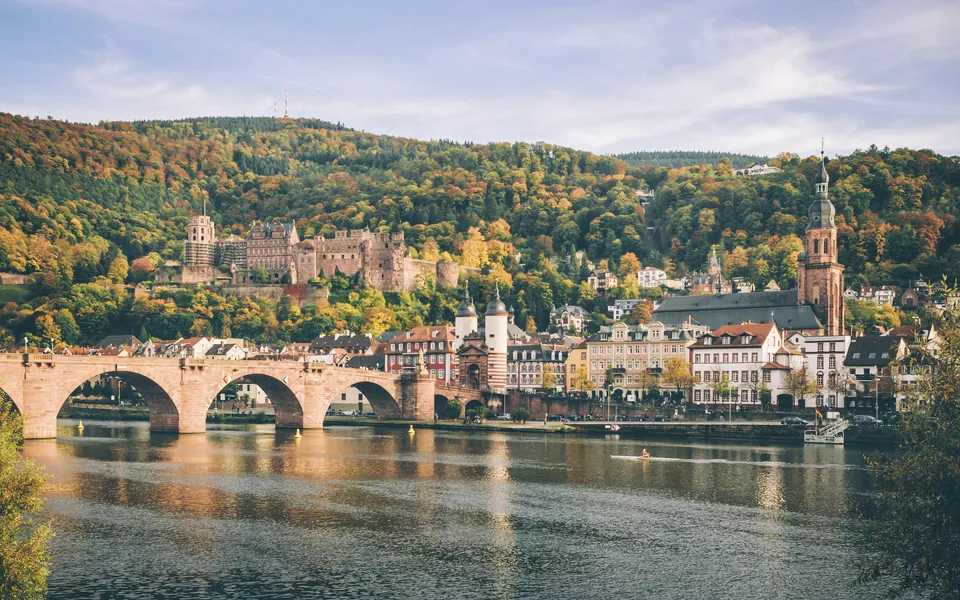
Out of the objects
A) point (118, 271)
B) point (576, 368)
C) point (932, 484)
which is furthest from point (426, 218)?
point (932, 484)

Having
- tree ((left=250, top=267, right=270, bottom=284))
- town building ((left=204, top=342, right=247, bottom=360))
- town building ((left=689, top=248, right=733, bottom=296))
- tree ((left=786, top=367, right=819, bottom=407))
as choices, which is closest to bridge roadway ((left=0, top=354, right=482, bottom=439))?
town building ((left=204, top=342, right=247, bottom=360))

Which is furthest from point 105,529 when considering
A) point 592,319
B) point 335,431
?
point 592,319

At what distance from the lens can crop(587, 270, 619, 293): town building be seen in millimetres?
154512

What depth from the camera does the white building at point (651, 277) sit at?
157 metres

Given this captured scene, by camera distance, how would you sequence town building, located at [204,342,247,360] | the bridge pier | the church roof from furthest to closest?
town building, located at [204,342,247,360] < the church roof < the bridge pier

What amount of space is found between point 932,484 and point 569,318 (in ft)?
369

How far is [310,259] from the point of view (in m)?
140

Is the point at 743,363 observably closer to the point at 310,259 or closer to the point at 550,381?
the point at 550,381

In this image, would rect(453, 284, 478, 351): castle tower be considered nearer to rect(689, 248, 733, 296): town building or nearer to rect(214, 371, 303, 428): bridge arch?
rect(214, 371, 303, 428): bridge arch

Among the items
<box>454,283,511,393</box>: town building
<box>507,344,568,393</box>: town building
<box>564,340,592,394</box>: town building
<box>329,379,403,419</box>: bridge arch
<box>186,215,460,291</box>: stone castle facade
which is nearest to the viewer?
<box>329,379,403,419</box>: bridge arch

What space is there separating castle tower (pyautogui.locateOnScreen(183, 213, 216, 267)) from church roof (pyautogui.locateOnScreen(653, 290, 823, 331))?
6409 centimetres

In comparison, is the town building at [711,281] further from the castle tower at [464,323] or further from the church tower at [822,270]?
the castle tower at [464,323]

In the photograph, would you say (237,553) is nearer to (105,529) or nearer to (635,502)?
(105,529)

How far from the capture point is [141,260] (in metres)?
140
